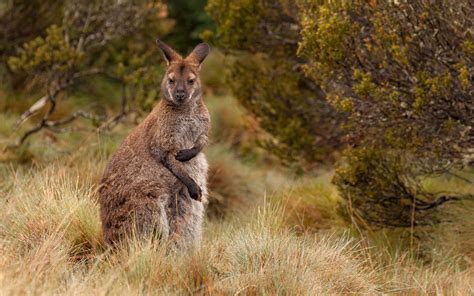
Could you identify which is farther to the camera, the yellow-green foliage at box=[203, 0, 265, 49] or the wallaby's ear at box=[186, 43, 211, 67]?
the yellow-green foliage at box=[203, 0, 265, 49]

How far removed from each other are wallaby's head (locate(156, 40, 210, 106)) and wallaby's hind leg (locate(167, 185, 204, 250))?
67cm

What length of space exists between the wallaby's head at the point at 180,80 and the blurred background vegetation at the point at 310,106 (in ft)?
3.26

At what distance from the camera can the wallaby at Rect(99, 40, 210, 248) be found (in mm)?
7156

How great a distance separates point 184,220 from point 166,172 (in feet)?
A: 1.25

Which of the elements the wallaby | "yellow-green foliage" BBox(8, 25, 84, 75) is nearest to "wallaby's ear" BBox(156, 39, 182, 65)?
the wallaby

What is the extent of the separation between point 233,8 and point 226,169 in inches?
77.0

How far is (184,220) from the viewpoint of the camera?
735 cm

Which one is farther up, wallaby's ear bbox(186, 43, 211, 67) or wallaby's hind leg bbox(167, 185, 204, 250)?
wallaby's ear bbox(186, 43, 211, 67)

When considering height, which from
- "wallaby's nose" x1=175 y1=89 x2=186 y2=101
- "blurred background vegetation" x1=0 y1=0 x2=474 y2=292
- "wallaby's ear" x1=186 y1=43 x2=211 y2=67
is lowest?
"blurred background vegetation" x1=0 y1=0 x2=474 y2=292

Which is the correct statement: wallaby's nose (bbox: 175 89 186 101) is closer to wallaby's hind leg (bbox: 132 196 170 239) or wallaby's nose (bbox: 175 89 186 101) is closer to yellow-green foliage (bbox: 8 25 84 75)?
wallaby's hind leg (bbox: 132 196 170 239)

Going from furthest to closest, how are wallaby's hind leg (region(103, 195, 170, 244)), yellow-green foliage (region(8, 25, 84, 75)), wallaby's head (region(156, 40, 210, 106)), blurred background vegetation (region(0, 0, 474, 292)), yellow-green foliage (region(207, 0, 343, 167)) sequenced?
yellow-green foliage (region(8, 25, 84, 75))
yellow-green foliage (region(207, 0, 343, 167))
blurred background vegetation (region(0, 0, 474, 292))
wallaby's head (region(156, 40, 210, 106))
wallaby's hind leg (region(103, 195, 170, 244))

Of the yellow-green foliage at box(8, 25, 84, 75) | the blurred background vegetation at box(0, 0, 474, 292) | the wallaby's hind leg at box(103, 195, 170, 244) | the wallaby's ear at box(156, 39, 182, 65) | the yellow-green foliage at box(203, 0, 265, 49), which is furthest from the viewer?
the yellow-green foliage at box(8, 25, 84, 75)

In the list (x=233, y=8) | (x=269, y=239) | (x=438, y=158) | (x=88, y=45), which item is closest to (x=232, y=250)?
(x=269, y=239)

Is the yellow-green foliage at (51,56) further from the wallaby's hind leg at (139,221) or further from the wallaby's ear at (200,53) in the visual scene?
the wallaby's hind leg at (139,221)
